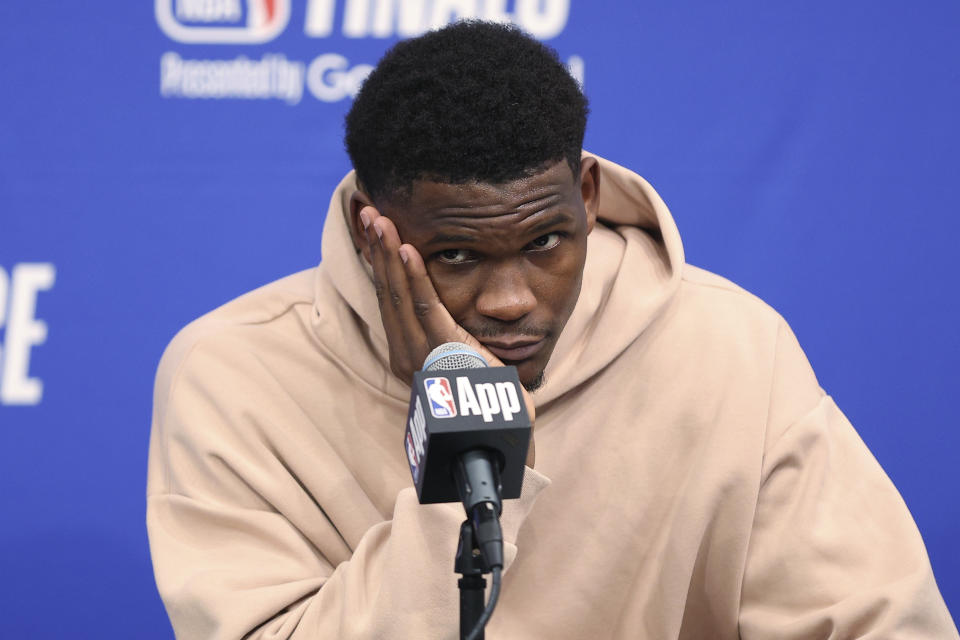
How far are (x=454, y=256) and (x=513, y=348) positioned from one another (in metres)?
0.12

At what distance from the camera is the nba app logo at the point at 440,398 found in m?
0.87

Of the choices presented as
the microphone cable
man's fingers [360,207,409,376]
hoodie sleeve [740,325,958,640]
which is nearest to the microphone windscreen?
Result: the microphone cable

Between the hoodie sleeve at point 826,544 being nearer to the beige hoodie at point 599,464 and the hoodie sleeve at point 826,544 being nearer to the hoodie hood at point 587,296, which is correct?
the beige hoodie at point 599,464

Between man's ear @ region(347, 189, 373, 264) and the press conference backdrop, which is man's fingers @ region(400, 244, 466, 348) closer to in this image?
man's ear @ region(347, 189, 373, 264)

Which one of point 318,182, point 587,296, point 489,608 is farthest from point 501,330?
point 318,182

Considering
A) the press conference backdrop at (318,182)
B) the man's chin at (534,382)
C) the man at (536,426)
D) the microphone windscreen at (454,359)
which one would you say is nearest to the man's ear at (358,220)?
the man at (536,426)

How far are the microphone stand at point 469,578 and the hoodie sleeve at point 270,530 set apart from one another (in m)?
0.28

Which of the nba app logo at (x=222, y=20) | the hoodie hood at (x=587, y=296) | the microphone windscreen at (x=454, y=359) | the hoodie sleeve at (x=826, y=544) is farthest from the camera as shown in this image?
the nba app logo at (x=222, y=20)

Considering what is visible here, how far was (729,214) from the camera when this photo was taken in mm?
2271

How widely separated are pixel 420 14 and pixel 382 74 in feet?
2.98

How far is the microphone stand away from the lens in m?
0.89

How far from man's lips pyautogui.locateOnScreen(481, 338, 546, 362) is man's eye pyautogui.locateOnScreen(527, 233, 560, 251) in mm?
102

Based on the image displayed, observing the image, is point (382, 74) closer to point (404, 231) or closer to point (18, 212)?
point (404, 231)

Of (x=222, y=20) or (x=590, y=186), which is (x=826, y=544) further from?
(x=222, y=20)
